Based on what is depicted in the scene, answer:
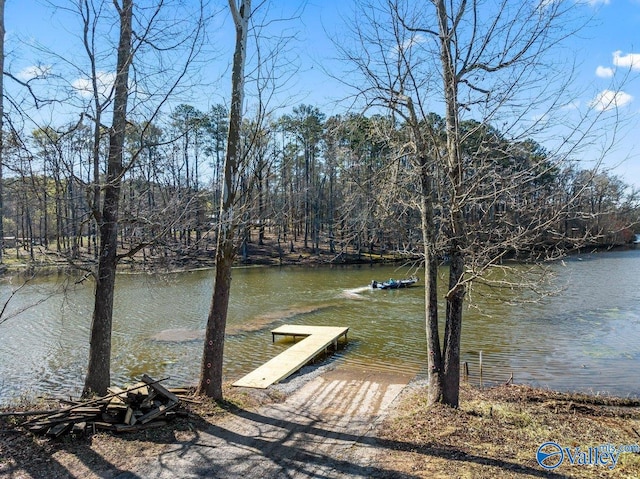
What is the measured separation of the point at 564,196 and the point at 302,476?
14.3 feet

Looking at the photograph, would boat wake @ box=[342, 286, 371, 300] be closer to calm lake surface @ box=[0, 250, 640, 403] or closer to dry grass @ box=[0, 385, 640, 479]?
calm lake surface @ box=[0, 250, 640, 403]

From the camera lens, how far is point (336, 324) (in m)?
16.8

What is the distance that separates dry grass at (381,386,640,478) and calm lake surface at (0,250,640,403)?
1.63m

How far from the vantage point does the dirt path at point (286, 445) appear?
15.0 feet

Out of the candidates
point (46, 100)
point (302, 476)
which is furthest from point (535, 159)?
point (46, 100)

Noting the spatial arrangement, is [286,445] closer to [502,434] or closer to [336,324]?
[502,434]

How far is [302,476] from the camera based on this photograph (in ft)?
14.8

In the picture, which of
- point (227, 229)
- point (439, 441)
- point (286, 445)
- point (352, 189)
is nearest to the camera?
point (439, 441)

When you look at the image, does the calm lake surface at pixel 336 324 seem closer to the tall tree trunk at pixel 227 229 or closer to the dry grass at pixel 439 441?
the dry grass at pixel 439 441

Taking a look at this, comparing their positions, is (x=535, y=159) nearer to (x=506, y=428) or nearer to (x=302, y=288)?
(x=506, y=428)

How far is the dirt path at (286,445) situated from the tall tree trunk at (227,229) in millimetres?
813

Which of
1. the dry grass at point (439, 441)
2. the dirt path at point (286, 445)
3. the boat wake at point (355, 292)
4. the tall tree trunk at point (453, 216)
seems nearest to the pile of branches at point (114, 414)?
the dry grass at point (439, 441)

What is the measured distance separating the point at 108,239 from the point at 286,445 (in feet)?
12.6

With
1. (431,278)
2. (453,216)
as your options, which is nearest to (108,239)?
(431,278)
